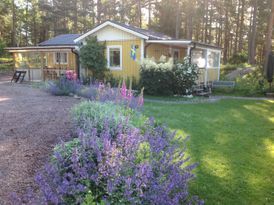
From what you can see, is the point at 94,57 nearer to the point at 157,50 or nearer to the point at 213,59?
the point at 157,50

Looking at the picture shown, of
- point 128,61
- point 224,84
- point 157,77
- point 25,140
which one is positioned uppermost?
point 128,61

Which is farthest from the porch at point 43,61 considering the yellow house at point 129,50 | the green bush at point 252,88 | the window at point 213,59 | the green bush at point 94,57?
the green bush at point 252,88

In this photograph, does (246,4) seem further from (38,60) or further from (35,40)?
(35,40)

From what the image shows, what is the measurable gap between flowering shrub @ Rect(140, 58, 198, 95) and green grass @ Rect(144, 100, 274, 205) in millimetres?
3374

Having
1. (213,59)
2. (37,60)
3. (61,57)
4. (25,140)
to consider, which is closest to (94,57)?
(61,57)

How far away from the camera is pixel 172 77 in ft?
40.7

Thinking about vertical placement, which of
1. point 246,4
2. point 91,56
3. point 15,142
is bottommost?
point 15,142

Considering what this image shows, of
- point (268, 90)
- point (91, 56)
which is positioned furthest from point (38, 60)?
point (268, 90)

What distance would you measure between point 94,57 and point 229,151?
1131 centimetres

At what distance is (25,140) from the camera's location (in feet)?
13.7

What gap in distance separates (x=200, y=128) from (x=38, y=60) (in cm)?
1653

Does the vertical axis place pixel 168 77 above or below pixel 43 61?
below

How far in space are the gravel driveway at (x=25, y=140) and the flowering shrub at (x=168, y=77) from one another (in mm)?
6697

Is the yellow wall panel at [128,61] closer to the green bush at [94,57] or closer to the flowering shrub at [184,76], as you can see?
the green bush at [94,57]
